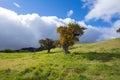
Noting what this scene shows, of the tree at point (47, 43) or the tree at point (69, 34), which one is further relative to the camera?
the tree at point (47, 43)

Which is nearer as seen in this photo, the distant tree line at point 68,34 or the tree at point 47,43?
the distant tree line at point 68,34

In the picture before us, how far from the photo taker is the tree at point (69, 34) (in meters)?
61.0

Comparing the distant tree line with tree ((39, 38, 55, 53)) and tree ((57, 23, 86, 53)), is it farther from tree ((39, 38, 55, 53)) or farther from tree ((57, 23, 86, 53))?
tree ((39, 38, 55, 53))

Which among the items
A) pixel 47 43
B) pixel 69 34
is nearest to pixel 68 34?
pixel 69 34

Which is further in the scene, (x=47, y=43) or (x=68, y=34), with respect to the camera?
(x=47, y=43)

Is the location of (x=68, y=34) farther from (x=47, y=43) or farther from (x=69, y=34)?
(x=47, y=43)

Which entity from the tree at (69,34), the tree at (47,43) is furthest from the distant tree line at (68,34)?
the tree at (47,43)

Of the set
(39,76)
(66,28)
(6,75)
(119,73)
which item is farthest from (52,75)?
(66,28)

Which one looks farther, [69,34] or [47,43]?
[47,43]

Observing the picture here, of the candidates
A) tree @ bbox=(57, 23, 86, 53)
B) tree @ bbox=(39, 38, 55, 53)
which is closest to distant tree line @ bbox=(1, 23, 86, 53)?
tree @ bbox=(57, 23, 86, 53)

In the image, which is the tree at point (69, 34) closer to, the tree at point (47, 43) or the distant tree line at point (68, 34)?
the distant tree line at point (68, 34)

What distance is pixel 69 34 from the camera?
6162cm

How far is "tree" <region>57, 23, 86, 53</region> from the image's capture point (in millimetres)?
61031

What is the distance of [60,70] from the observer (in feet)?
132
